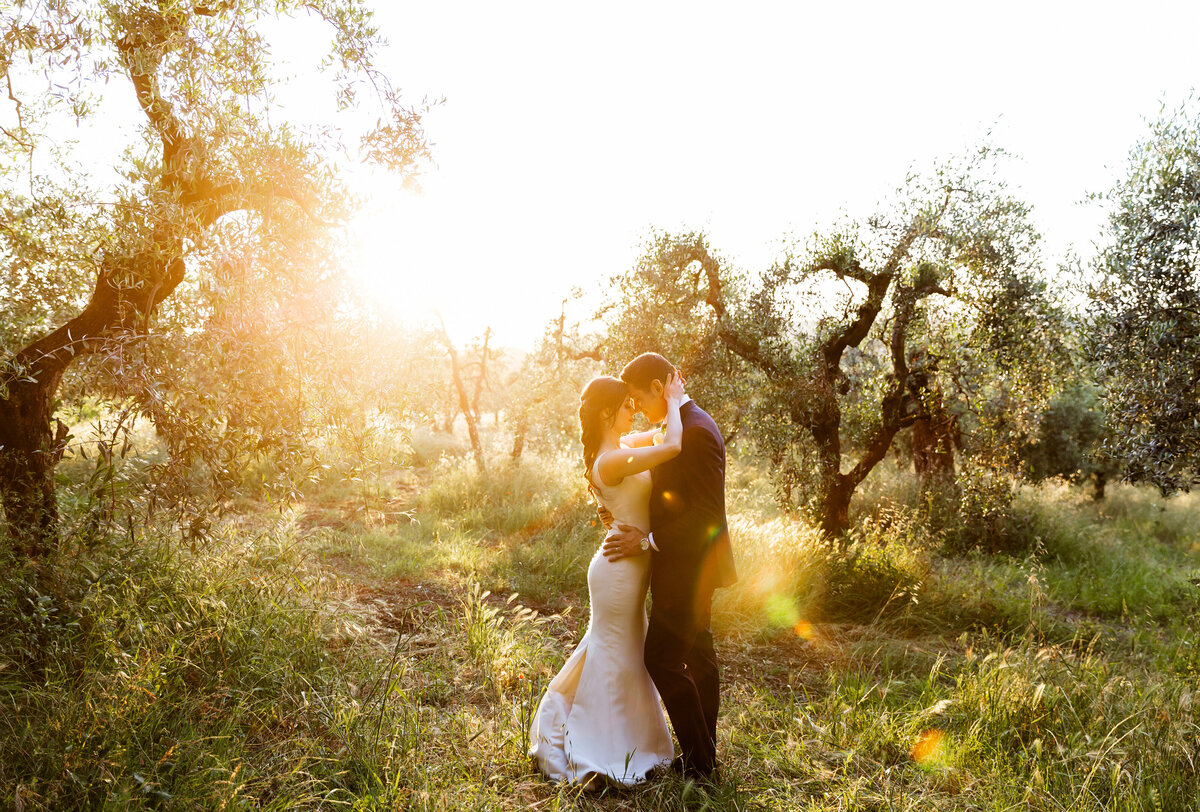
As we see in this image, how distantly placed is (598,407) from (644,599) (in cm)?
142

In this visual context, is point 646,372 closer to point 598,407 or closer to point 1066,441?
point 598,407

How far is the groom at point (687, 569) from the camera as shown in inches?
165

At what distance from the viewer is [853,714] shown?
511cm

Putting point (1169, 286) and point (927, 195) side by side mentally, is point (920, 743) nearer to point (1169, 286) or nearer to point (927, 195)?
point (1169, 286)

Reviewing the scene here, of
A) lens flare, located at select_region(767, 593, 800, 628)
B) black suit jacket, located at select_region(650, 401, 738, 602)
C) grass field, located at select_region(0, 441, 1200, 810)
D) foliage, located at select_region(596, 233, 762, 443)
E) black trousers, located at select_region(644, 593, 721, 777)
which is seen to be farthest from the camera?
foliage, located at select_region(596, 233, 762, 443)

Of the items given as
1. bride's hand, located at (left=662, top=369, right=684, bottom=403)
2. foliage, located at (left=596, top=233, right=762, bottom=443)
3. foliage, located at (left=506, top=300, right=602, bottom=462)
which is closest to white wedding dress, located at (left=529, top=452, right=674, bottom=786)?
bride's hand, located at (left=662, top=369, right=684, bottom=403)

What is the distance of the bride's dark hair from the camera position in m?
4.55

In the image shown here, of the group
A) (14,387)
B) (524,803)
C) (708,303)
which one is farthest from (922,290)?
(14,387)

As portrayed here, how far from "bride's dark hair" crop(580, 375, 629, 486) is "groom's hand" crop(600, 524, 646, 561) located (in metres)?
0.46

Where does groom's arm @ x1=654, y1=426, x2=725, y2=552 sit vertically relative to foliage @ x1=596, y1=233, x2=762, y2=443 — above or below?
below

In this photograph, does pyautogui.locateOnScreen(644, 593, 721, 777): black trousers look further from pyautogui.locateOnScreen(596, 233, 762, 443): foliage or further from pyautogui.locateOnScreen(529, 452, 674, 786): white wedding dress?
pyautogui.locateOnScreen(596, 233, 762, 443): foliage

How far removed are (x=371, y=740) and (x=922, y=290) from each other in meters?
9.58

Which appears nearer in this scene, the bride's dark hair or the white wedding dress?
the white wedding dress

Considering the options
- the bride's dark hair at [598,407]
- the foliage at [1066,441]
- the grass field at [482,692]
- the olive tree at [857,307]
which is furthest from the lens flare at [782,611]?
the foliage at [1066,441]
